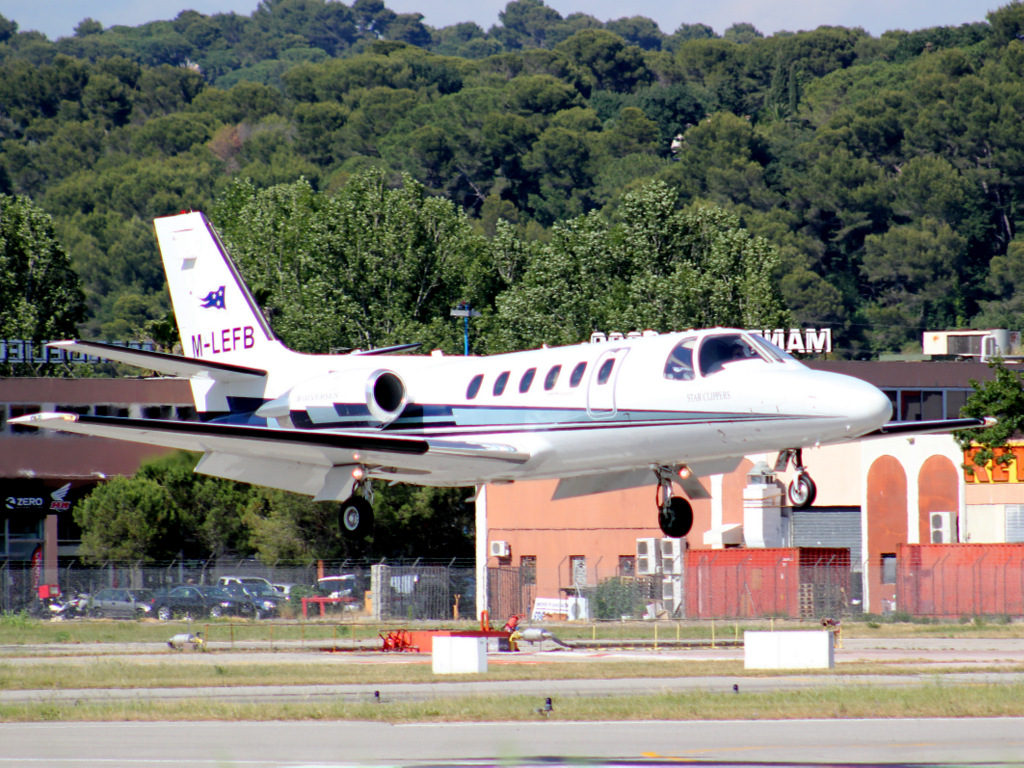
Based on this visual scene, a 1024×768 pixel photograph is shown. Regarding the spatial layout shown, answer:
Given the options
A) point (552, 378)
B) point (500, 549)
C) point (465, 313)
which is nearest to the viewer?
point (552, 378)

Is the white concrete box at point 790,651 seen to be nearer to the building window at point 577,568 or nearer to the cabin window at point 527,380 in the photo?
the cabin window at point 527,380

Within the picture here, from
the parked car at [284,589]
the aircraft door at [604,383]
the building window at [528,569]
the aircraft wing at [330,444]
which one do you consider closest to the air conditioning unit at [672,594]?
the building window at [528,569]

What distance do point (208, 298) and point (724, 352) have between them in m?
12.2

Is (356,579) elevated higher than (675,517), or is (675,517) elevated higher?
(675,517)

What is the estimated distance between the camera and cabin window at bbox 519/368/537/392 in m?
22.6

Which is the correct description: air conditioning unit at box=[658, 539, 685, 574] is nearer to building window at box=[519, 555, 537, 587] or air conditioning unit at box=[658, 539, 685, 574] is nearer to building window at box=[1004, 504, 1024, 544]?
building window at box=[519, 555, 537, 587]

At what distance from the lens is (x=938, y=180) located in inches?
4941

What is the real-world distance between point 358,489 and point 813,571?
2154cm

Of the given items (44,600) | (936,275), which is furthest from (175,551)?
(936,275)

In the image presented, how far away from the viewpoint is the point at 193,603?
4344 centimetres

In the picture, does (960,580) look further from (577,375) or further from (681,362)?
(681,362)

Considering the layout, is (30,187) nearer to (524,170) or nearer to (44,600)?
(524,170)

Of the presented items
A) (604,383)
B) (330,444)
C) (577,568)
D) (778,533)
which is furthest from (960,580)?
(330,444)

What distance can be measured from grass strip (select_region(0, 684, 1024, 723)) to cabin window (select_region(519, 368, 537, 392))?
4.68 meters
